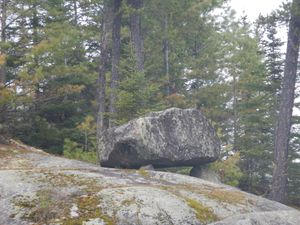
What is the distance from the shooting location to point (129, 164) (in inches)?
526

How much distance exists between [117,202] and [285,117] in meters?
11.1

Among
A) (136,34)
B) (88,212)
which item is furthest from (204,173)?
(88,212)

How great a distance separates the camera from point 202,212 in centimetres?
838

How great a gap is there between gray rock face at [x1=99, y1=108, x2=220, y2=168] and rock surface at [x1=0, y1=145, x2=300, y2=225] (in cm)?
265

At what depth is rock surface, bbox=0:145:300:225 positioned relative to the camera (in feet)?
24.8

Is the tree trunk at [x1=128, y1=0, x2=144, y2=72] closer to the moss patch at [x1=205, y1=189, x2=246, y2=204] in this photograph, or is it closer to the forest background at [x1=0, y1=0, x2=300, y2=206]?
the forest background at [x1=0, y1=0, x2=300, y2=206]

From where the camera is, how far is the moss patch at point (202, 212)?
8.19 metres

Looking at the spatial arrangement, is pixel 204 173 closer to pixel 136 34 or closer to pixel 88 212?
pixel 136 34

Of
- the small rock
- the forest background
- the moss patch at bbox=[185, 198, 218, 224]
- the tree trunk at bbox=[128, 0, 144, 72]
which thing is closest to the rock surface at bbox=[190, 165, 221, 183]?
the forest background

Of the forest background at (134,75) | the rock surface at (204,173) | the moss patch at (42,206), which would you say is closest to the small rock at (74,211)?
the moss patch at (42,206)

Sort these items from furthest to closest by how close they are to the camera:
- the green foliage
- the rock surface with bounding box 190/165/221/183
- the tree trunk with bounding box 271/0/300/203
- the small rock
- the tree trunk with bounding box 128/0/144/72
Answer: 1. the tree trunk with bounding box 128/0/144/72
2. the tree trunk with bounding box 271/0/300/203
3. the green foliage
4. the rock surface with bounding box 190/165/221/183
5. the small rock

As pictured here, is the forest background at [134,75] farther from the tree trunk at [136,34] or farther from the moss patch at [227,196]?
the moss patch at [227,196]

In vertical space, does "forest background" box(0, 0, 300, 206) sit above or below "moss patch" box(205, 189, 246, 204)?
above

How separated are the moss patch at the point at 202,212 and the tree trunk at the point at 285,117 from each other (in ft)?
30.3
